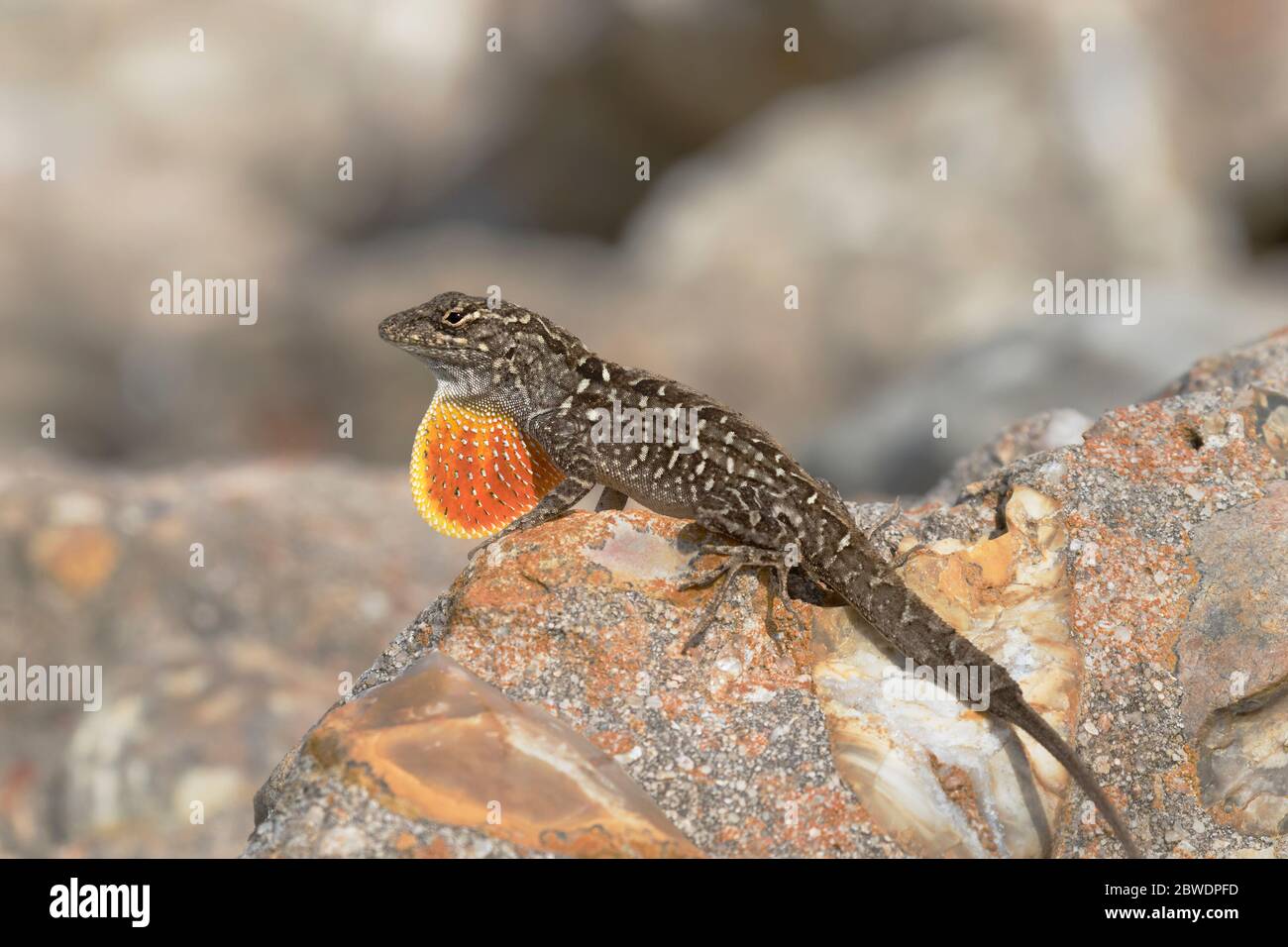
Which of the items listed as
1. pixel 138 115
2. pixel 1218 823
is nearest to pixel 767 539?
pixel 1218 823

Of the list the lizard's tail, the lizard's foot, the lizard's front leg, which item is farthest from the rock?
the lizard's tail

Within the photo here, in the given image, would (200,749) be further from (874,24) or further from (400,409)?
(874,24)

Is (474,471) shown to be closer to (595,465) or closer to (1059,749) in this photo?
(595,465)

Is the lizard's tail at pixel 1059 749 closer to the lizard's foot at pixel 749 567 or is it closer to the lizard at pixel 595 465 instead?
the lizard at pixel 595 465

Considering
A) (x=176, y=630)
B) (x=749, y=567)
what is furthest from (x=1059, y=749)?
(x=176, y=630)

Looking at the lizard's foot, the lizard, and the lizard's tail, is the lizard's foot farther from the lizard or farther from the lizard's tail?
the lizard's tail
